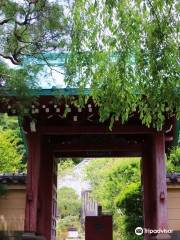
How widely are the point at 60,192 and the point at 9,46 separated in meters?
34.3

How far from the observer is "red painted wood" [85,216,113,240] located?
42.6 feet

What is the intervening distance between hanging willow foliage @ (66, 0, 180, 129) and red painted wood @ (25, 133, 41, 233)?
4004 mm

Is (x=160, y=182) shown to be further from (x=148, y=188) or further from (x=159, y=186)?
Result: (x=148, y=188)

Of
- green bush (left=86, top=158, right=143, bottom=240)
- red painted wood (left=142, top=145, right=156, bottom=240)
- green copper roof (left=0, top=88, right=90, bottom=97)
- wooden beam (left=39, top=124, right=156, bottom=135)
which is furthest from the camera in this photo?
green bush (left=86, top=158, right=143, bottom=240)

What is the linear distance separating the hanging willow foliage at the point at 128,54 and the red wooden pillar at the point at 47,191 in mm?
5953

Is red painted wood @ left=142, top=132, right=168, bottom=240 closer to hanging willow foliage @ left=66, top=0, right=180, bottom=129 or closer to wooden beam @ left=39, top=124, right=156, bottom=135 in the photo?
wooden beam @ left=39, top=124, right=156, bottom=135

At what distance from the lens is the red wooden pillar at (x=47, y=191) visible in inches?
437

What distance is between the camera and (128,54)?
205 inches

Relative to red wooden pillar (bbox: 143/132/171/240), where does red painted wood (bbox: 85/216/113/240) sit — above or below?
below

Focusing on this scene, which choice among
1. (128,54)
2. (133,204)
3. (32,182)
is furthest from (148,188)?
(128,54)

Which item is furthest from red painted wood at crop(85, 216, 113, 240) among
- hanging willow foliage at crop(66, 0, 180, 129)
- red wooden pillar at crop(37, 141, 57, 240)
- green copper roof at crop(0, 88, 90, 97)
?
hanging willow foliage at crop(66, 0, 180, 129)

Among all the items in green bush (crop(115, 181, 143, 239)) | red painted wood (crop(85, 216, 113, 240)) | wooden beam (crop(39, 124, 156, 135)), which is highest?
wooden beam (crop(39, 124, 156, 135))

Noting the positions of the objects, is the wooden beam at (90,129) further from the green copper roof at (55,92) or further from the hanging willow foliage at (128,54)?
the hanging willow foliage at (128,54)

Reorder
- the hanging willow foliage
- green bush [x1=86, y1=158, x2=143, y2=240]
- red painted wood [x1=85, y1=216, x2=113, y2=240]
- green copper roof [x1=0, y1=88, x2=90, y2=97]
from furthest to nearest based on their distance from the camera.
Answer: green bush [x1=86, y1=158, x2=143, y2=240], red painted wood [x1=85, y1=216, x2=113, y2=240], green copper roof [x1=0, y1=88, x2=90, y2=97], the hanging willow foliage
